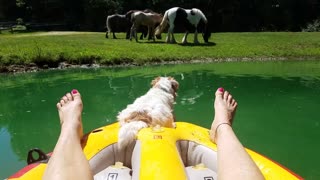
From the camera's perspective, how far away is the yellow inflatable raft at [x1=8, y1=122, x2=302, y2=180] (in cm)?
268

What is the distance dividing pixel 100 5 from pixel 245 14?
9306mm

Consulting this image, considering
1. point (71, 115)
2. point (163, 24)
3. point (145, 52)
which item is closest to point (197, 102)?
point (71, 115)

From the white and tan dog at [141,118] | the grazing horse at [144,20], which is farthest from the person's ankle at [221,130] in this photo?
the grazing horse at [144,20]

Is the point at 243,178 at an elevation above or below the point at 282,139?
above

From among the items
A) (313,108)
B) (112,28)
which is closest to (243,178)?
(313,108)

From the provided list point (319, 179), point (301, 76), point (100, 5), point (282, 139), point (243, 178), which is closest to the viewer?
point (243, 178)

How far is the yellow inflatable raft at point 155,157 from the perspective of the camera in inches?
105

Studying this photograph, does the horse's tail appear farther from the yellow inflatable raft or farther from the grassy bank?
the yellow inflatable raft

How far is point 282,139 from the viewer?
5359 mm

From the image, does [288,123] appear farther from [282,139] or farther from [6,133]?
[6,133]

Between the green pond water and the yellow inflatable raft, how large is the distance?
144cm

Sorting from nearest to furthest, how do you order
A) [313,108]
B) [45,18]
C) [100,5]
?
1. [313,108]
2. [100,5]
3. [45,18]

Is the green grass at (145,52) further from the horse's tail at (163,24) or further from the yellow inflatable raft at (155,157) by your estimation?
the yellow inflatable raft at (155,157)

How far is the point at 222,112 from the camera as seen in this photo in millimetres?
3451
